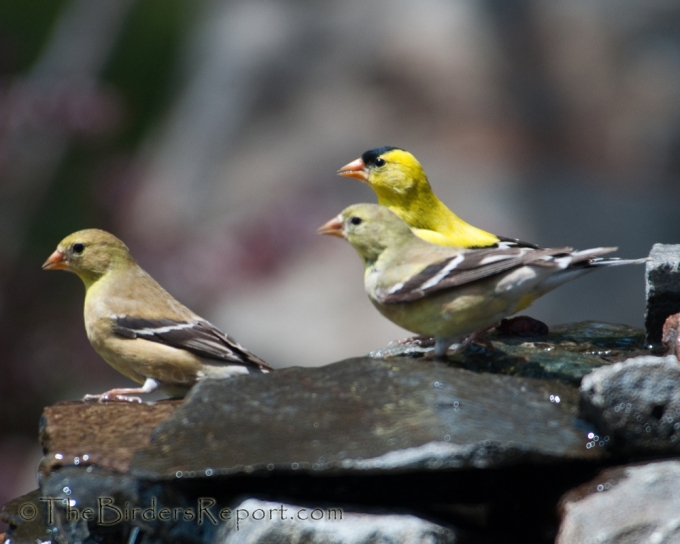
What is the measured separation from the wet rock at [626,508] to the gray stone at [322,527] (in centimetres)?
38

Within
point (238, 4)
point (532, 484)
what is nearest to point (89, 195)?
point (238, 4)

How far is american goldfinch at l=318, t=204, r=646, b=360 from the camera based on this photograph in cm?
372

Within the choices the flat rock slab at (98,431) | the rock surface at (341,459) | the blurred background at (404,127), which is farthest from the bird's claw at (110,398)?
the blurred background at (404,127)

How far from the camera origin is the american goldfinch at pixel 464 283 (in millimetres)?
3725

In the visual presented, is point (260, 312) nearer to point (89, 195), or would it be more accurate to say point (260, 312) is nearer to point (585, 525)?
point (89, 195)

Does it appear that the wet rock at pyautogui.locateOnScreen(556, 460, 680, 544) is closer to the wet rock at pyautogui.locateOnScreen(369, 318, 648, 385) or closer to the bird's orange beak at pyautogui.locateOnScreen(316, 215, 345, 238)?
the wet rock at pyautogui.locateOnScreen(369, 318, 648, 385)

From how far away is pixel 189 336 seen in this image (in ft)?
13.3

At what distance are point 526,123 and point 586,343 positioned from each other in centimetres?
614

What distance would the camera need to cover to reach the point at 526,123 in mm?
10227

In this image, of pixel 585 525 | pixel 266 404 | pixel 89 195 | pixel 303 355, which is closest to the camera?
pixel 585 525

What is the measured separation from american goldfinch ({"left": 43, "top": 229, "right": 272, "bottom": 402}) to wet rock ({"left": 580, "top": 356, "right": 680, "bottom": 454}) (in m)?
1.59

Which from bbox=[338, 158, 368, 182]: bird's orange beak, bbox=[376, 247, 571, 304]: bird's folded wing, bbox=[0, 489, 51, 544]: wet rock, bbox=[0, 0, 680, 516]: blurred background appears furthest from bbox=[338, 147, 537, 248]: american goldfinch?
bbox=[0, 0, 680, 516]: blurred background

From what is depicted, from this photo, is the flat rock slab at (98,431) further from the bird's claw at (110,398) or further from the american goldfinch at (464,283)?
the american goldfinch at (464,283)

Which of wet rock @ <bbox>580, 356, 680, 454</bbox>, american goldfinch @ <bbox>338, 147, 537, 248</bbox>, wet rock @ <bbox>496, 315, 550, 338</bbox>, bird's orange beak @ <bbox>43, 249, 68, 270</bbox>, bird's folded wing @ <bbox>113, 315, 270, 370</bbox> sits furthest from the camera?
american goldfinch @ <bbox>338, 147, 537, 248</bbox>
